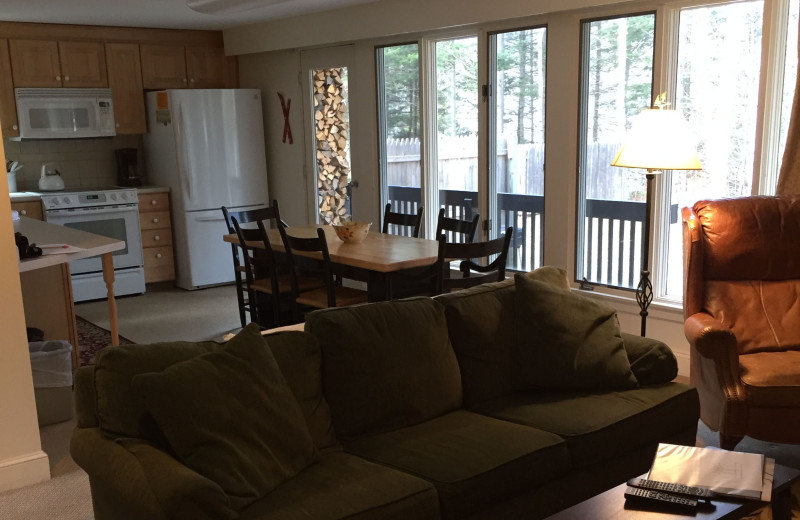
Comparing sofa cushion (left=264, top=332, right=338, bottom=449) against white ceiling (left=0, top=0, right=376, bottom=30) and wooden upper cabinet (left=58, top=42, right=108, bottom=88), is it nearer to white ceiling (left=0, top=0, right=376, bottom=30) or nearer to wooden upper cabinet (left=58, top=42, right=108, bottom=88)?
white ceiling (left=0, top=0, right=376, bottom=30)

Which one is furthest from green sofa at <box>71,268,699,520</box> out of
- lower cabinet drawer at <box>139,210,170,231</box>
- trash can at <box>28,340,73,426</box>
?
lower cabinet drawer at <box>139,210,170,231</box>

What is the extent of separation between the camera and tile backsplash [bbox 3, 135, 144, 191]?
268 inches

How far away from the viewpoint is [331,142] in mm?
6812

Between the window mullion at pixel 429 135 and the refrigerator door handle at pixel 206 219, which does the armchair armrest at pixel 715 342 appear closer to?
the window mullion at pixel 429 135

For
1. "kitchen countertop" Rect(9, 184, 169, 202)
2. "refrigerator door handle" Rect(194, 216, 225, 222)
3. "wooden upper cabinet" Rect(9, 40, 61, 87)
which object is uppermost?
"wooden upper cabinet" Rect(9, 40, 61, 87)

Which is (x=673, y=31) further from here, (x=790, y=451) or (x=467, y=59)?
(x=790, y=451)

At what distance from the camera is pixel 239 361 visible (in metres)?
2.33

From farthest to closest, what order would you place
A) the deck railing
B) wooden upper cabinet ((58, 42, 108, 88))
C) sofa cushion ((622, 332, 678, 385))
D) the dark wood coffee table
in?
wooden upper cabinet ((58, 42, 108, 88)), the deck railing, sofa cushion ((622, 332, 678, 385)), the dark wood coffee table

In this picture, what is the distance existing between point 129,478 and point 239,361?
1.52ft

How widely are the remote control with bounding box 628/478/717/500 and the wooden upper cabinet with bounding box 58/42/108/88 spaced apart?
6.16 metres

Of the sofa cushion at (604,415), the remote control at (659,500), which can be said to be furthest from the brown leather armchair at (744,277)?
the remote control at (659,500)

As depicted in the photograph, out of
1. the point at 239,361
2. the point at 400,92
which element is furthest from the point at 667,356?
the point at 400,92

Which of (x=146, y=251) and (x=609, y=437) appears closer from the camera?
(x=609, y=437)

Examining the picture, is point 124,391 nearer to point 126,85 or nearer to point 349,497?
point 349,497
